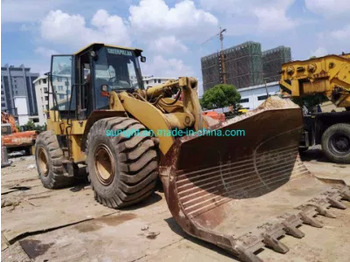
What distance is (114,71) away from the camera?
598 cm

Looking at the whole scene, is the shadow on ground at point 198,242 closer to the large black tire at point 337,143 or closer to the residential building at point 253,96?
the large black tire at point 337,143

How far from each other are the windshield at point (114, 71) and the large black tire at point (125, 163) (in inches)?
39.3

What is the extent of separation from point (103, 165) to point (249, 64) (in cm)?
5675

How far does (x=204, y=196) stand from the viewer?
3.81 m

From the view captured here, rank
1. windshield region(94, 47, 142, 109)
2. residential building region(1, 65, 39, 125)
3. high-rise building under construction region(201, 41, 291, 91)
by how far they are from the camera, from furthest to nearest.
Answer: residential building region(1, 65, 39, 125) < high-rise building under construction region(201, 41, 291, 91) < windshield region(94, 47, 142, 109)

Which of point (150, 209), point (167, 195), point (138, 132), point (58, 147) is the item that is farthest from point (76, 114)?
point (167, 195)

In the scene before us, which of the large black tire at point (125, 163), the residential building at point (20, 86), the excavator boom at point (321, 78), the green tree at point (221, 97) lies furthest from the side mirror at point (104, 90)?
the residential building at point (20, 86)

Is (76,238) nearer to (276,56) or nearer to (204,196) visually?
(204,196)

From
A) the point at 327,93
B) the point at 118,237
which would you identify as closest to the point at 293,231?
the point at 118,237

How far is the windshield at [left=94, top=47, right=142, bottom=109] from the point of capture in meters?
5.80

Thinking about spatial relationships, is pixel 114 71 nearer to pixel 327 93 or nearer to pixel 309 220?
pixel 309 220

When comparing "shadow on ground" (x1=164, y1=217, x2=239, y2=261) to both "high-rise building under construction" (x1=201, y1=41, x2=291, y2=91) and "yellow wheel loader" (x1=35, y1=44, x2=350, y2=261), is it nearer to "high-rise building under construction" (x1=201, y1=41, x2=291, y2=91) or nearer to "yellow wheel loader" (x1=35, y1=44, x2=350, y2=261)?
"yellow wheel loader" (x1=35, y1=44, x2=350, y2=261)

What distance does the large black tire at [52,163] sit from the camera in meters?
6.58

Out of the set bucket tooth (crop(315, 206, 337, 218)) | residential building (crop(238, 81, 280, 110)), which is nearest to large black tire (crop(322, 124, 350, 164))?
bucket tooth (crop(315, 206, 337, 218))
